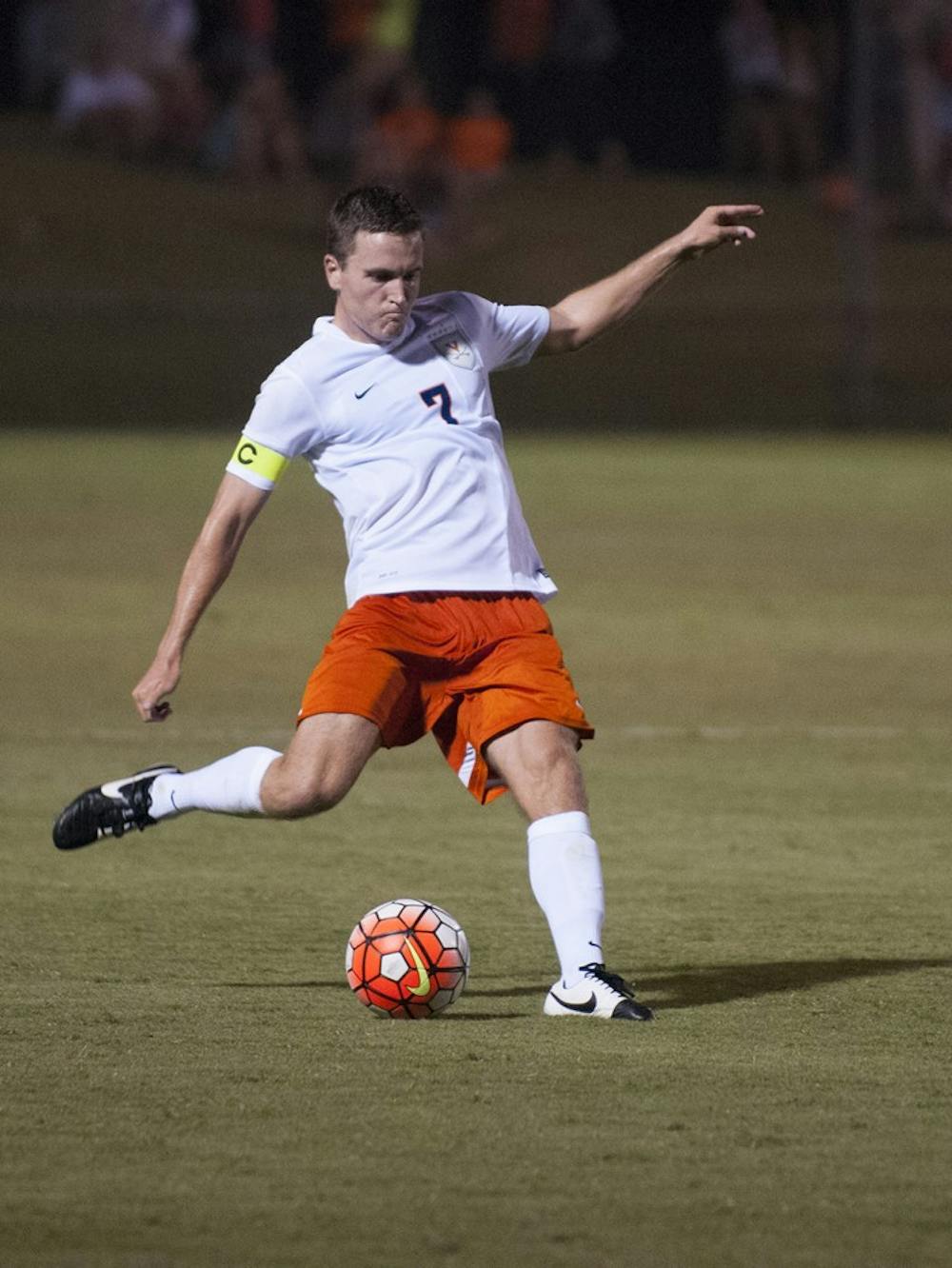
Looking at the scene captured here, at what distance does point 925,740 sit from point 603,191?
19.8 metres

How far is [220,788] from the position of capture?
19.8ft

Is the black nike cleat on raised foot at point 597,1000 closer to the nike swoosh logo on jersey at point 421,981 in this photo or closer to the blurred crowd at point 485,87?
the nike swoosh logo on jersey at point 421,981

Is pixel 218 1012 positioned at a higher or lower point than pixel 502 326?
lower

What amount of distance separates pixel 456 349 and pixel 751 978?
1719 millimetres

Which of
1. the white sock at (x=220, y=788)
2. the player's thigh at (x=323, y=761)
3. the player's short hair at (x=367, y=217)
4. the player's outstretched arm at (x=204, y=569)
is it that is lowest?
the white sock at (x=220, y=788)

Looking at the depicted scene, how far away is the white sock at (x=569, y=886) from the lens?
5.73 metres

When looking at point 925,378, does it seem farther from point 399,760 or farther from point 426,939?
point 426,939

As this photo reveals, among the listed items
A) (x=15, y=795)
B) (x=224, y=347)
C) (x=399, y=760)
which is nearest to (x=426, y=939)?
(x=15, y=795)

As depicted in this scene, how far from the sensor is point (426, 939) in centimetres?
571

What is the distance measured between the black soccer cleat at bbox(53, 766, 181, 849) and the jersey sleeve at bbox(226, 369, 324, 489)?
0.83m

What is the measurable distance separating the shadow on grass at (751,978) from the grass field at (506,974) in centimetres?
Result: 2

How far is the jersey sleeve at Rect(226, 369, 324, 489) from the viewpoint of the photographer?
5.90m

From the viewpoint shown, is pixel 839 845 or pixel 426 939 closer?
pixel 426 939

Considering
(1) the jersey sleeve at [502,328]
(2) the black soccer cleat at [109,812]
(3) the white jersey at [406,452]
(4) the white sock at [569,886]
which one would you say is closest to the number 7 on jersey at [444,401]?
(3) the white jersey at [406,452]
